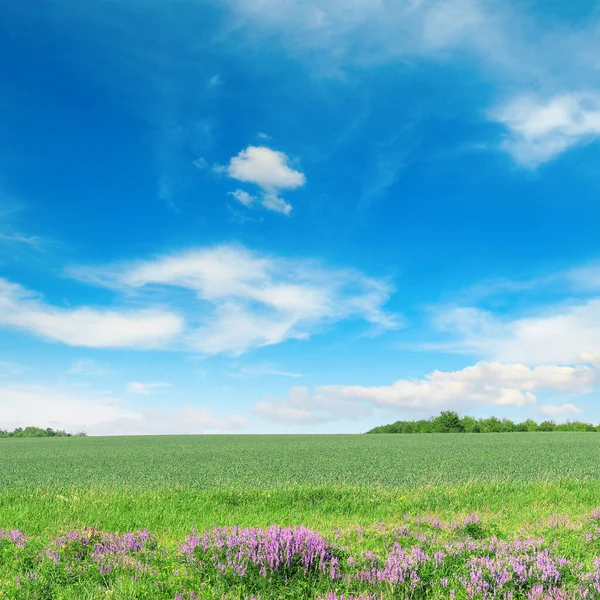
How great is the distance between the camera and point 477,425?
84.0 meters

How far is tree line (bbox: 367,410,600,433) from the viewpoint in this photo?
78.8m

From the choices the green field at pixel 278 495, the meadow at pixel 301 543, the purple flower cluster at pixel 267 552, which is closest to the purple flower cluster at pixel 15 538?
the meadow at pixel 301 543

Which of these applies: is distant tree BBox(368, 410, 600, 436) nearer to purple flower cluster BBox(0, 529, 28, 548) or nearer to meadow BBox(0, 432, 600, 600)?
meadow BBox(0, 432, 600, 600)

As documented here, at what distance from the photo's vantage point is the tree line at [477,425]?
259 ft

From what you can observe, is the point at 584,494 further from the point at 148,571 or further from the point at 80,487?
the point at 80,487

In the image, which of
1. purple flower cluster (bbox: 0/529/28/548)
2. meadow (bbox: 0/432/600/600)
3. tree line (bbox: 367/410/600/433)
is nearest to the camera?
meadow (bbox: 0/432/600/600)

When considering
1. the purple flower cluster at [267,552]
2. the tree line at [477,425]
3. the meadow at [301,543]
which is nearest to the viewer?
the meadow at [301,543]

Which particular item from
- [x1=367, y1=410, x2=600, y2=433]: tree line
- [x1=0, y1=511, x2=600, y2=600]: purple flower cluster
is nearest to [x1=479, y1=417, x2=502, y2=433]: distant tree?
[x1=367, y1=410, x2=600, y2=433]: tree line

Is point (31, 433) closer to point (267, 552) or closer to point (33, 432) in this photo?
point (33, 432)

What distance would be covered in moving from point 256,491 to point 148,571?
689 cm

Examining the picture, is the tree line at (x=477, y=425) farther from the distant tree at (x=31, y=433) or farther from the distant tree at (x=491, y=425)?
the distant tree at (x=31, y=433)

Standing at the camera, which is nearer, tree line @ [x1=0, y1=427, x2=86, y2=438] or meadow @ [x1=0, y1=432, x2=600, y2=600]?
meadow @ [x1=0, y1=432, x2=600, y2=600]

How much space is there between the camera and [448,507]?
1147 cm

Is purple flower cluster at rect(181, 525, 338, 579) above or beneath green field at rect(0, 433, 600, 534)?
above
